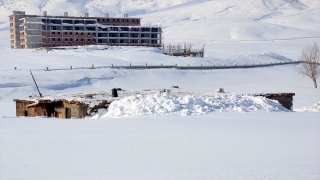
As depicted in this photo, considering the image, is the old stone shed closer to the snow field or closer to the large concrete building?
the snow field

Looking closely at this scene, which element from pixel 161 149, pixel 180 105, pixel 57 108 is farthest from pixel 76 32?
pixel 161 149

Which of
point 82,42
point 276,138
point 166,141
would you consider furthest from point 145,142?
point 82,42

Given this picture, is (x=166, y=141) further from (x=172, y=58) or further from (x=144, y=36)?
(x=144, y=36)

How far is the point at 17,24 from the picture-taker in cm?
10956

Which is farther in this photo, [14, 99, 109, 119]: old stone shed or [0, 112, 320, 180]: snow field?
[14, 99, 109, 119]: old stone shed

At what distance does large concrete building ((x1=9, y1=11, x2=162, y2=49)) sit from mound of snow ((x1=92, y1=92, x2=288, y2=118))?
8111 centimetres

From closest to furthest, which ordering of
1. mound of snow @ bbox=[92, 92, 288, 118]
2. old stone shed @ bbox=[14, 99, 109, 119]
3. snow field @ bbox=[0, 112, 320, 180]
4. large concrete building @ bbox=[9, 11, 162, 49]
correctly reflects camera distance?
1. snow field @ bbox=[0, 112, 320, 180]
2. mound of snow @ bbox=[92, 92, 288, 118]
3. old stone shed @ bbox=[14, 99, 109, 119]
4. large concrete building @ bbox=[9, 11, 162, 49]

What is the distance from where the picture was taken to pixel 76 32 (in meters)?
103

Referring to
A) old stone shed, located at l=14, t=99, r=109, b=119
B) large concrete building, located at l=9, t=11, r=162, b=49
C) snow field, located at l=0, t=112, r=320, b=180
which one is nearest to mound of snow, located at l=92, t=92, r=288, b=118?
old stone shed, located at l=14, t=99, r=109, b=119

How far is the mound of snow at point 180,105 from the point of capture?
2070 cm

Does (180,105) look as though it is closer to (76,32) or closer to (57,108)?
(57,108)

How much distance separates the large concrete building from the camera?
330 feet

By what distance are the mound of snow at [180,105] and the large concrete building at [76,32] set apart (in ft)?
266

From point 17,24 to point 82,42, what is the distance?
1647 centimetres
